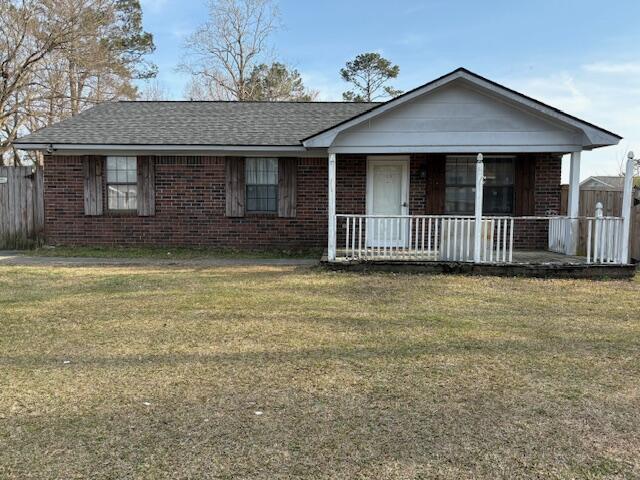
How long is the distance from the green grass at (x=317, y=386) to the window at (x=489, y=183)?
16.1 feet

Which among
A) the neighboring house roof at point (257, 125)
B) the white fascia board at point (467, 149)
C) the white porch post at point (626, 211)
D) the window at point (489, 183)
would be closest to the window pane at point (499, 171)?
the window at point (489, 183)

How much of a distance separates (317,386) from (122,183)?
9.98 meters

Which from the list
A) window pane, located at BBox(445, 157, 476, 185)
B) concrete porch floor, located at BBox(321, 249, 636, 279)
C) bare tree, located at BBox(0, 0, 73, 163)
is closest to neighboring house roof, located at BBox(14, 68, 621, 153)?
window pane, located at BBox(445, 157, 476, 185)

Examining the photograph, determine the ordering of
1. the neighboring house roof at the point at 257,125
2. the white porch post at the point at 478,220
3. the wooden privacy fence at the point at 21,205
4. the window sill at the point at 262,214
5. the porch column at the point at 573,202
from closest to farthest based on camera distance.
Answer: the white porch post at the point at 478,220, the neighboring house roof at the point at 257,125, the porch column at the point at 573,202, the window sill at the point at 262,214, the wooden privacy fence at the point at 21,205

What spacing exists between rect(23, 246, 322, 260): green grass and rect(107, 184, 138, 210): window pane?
1.03 metres

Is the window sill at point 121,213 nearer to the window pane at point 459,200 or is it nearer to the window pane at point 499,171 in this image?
the window pane at point 459,200

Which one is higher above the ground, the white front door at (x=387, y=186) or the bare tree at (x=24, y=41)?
the bare tree at (x=24, y=41)

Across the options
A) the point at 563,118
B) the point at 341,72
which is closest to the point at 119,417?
the point at 563,118

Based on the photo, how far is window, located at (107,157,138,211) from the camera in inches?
477

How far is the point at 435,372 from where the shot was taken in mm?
4059

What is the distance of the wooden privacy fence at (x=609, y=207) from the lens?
421 inches

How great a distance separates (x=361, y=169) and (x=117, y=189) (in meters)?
5.93

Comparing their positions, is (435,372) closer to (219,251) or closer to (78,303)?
(78,303)

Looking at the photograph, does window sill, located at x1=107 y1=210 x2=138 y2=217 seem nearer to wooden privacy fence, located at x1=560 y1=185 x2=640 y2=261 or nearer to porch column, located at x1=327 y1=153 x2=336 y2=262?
porch column, located at x1=327 y1=153 x2=336 y2=262
